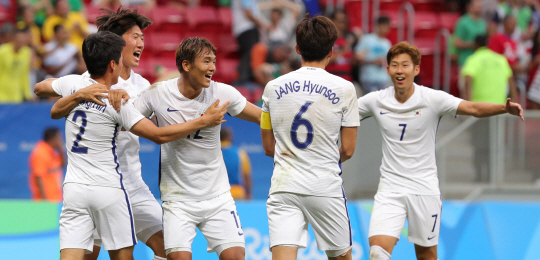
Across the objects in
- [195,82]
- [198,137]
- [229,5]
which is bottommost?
[198,137]

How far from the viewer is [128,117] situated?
4707 mm

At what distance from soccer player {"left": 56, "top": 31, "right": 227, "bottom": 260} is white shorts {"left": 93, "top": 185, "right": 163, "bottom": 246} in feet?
1.29

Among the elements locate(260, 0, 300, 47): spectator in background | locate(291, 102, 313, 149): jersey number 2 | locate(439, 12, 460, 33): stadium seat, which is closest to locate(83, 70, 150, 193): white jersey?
locate(291, 102, 313, 149): jersey number 2

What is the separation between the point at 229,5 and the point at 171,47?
1.76 meters

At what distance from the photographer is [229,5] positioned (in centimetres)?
1412

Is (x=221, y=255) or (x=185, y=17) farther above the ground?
(x=185, y=17)

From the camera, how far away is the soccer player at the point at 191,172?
4.95m

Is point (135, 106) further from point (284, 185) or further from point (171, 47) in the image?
point (171, 47)

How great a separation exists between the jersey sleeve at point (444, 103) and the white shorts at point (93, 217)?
268 centimetres

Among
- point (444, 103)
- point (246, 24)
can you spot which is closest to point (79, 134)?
point (444, 103)

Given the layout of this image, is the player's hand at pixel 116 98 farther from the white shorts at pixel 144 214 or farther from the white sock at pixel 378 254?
the white sock at pixel 378 254

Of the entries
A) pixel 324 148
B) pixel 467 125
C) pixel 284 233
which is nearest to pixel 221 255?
pixel 284 233

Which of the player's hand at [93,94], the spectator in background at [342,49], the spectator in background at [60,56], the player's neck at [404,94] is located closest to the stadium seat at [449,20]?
the spectator in background at [342,49]

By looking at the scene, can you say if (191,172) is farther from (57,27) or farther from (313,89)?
(57,27)
